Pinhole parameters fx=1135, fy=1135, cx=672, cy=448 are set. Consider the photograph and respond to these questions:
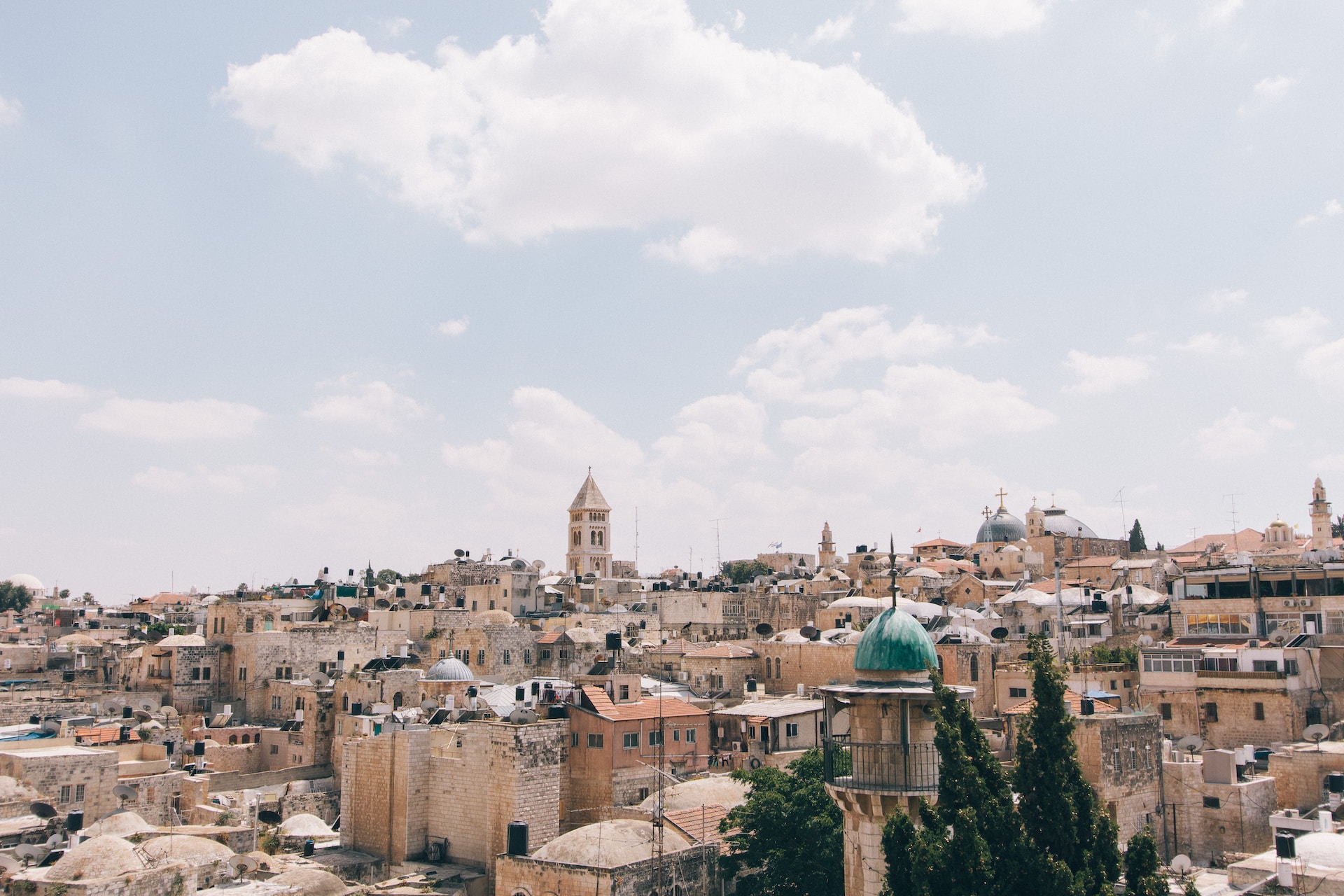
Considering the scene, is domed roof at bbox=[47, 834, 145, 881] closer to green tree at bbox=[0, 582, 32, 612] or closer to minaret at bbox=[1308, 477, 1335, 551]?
minaret at bbox=[1308, 477, 1335, 551]

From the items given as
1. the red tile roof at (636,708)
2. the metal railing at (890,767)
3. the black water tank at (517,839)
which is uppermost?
the metal railing at (890,767)

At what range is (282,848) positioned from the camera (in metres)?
30.5

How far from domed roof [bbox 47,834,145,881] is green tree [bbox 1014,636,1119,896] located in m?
15.8

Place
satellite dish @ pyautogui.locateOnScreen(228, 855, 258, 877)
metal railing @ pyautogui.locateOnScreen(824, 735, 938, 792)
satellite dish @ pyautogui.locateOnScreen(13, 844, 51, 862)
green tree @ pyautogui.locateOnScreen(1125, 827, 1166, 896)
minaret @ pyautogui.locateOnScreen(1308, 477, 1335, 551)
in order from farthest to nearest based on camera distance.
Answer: minaret @ pyautogui.locateOnScreen(1308, 477, 1335, 551), satellite dish @ pyautogui.locateOnScreen(228, 855, 258, 877), satellite dish @ pyautogui.locateOnScreen(13, 844, 51, 862), metal railing @ pyautogui.locateOnScreen(824, 735, 938, 792), green tree @ pyautogui.locateOnScreen(1125, 827, 1166, 896)

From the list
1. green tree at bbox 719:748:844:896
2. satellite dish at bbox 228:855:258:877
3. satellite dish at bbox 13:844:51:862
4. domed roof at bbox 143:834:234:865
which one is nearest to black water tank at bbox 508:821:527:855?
green tree at bbox 719:748:844:896

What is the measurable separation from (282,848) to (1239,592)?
3126 cm

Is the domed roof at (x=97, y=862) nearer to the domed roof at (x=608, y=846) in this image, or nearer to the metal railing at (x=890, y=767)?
the domed roof at (x=608, y=846)

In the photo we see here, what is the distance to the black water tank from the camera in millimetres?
25781

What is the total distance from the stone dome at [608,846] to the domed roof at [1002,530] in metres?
63.5

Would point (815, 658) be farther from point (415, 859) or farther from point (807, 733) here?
point (415, 859)

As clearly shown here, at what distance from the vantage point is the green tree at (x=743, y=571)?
86.6 m

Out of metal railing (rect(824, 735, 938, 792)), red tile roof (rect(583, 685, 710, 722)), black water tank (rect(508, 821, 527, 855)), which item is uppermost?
metal railing (rect(824, 735, 938, 792))

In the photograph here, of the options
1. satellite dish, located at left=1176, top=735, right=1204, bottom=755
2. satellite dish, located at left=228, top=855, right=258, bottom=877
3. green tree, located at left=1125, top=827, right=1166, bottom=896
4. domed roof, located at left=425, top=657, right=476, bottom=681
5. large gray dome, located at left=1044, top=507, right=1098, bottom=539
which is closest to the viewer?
green tree, located at left=1125, top=827, right=1166, bottom=896

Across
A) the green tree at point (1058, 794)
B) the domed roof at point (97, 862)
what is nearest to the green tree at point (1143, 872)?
the green tree at point (1058, 794)
